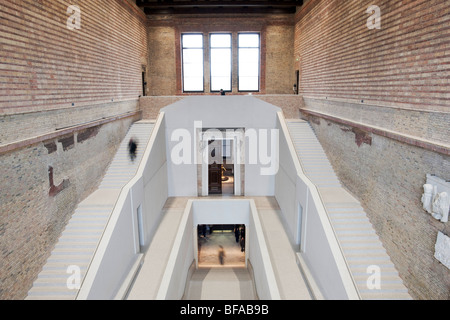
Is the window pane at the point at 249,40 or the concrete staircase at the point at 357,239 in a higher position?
the window pane at the point at 249,40

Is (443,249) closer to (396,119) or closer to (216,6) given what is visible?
(396,119)

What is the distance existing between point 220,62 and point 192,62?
1.55 m

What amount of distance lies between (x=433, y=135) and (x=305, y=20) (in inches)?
413

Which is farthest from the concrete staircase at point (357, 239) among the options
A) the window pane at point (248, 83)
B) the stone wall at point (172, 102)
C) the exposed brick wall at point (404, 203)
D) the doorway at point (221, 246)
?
the window pane at point (248, 83)

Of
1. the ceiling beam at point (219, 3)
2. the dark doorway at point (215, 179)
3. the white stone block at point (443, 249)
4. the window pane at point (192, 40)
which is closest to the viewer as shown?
the white stone block at point (443, 249)

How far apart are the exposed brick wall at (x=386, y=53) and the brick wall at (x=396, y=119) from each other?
2cm

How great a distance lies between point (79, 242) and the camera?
7.61 metres

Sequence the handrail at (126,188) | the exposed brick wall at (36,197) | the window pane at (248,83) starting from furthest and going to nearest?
the window pane at (248,83)
the handrail at (126,188)
the exposed brick wall at (36,197)

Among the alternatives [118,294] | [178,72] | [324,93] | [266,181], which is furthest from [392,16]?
[178,72]

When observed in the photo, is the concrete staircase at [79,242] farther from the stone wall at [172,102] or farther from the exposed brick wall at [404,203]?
the exposed brick wall at [404,203]

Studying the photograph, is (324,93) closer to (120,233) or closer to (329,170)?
(329,170)

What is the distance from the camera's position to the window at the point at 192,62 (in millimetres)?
17141

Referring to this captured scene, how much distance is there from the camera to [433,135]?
229 inches

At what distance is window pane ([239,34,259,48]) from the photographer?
17125 mm
